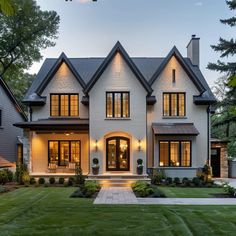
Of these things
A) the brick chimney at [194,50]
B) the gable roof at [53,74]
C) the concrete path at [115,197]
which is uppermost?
the brick chimney at [194,50]

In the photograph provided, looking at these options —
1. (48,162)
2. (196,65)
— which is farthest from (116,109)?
Result: (196,65)

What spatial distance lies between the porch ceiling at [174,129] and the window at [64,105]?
5.34 metres

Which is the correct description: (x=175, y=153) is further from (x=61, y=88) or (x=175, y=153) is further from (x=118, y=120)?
(x=61, y=88)

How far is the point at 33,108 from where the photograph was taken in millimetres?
23312

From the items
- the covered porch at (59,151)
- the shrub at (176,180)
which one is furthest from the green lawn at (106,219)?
the covered porch at (59,151)

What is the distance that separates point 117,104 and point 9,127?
11.2 metres

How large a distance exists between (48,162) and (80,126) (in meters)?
3.63

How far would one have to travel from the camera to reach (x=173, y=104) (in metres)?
23.2

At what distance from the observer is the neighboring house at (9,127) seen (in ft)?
87.8

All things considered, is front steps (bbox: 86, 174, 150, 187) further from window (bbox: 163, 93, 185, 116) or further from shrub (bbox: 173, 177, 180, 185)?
window (bbox: 163, 93, 185, 116)

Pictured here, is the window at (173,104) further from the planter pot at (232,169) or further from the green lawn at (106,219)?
the green lawn at (106,219)

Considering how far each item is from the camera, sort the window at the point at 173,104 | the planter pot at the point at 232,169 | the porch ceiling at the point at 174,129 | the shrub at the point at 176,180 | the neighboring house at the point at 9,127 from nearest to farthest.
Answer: the shrub at the point at 176,180 < the porch ceiling at the point at 174,129 < the window at the point at 173,104 < the planter pot at the point at 232,169 < the neighboring house at the point at 9,127

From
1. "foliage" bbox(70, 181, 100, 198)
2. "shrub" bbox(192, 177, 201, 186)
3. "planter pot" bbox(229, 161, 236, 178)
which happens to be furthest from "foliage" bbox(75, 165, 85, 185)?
"planter pot" bbox(229, 161, 236, 178)

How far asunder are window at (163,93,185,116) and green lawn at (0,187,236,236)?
10.8 meters
